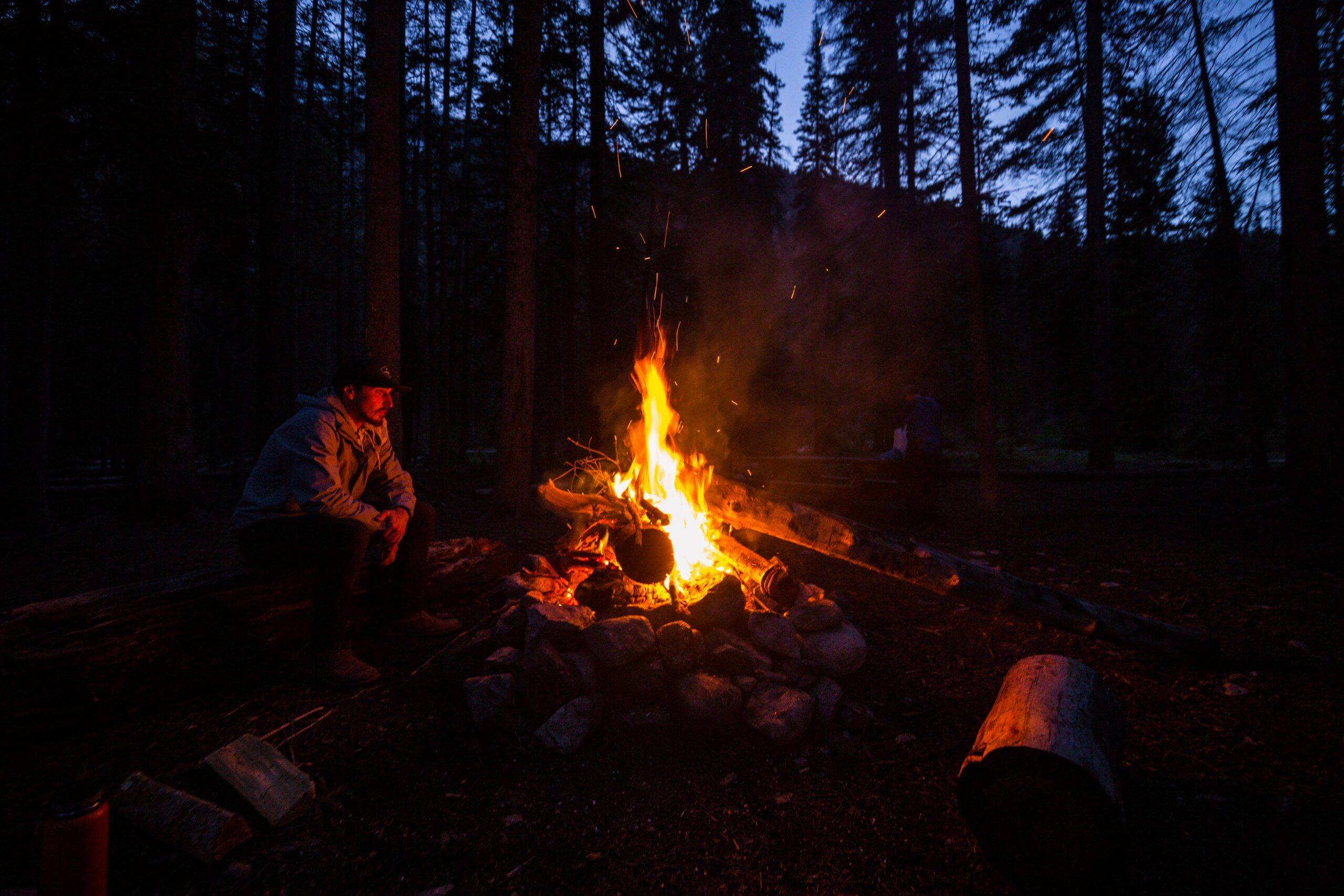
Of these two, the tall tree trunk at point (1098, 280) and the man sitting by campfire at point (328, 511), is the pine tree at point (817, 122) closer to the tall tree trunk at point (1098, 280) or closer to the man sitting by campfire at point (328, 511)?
the tall tree trunk at point (1098, 280)

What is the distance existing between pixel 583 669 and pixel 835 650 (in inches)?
65.3

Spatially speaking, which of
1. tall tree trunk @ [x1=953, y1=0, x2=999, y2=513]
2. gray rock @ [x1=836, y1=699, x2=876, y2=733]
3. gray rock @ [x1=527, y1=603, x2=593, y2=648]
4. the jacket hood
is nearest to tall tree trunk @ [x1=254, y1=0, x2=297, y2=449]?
the jacket hood

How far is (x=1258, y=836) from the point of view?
2.40 metres

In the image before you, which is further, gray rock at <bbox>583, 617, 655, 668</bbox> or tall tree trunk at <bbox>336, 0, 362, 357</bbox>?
tall tree trunk at <bbox>336, 0, 362, 357</bbox>

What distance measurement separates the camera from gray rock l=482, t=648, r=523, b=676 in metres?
3.55

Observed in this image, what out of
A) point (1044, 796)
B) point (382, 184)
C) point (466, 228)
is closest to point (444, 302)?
point (466, 228)

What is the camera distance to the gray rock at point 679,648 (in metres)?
3.54

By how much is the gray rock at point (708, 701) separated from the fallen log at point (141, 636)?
8.85ft

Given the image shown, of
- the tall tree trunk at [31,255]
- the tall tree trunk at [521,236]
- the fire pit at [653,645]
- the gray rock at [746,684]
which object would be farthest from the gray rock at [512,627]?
the tall tree trunk at [31,255]

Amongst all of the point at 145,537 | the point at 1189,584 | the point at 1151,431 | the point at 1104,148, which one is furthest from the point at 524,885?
the point at 1151,431

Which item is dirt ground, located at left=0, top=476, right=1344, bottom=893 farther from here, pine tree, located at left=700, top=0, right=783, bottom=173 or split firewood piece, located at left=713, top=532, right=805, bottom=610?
pine tree, located at left=700, top=0, right=783, bottom=173

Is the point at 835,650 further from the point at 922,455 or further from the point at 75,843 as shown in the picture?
the point at 922,455

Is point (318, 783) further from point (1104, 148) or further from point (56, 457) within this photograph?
point (56, 457)

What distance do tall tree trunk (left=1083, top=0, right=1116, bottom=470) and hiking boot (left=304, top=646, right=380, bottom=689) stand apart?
58.1ft
